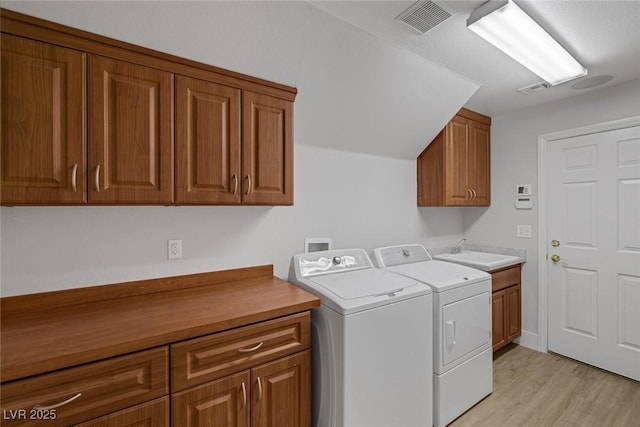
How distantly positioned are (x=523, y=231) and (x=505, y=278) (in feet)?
1.94

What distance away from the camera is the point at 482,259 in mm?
2963

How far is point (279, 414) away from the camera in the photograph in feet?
4.80

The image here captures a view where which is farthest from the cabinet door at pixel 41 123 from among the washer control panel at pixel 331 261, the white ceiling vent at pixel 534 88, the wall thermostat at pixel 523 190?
the wall thermostat at pixel 523 190

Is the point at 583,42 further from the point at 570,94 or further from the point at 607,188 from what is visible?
the point at 607,188

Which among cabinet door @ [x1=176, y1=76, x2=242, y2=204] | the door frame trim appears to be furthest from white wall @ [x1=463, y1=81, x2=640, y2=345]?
cabinet door @ [x1=176, y1=76, x2=242, y2=204]

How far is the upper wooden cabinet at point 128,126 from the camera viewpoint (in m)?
1.18

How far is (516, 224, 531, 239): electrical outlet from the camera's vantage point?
3.04m

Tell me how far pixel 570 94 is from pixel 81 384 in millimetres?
3903

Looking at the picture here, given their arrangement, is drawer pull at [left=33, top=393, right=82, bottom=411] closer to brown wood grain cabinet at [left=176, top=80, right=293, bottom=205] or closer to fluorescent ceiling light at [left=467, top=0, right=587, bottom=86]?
brown wood grain cabinet at [left=176, top=80, right=293, bottom=205]

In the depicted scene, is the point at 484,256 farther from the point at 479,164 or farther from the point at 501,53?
the point at 501,53

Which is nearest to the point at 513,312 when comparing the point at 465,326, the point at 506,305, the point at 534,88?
the point at 506,305

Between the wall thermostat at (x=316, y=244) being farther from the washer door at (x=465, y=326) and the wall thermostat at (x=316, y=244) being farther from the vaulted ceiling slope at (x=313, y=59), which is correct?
the washer door at (x=465, y=326)

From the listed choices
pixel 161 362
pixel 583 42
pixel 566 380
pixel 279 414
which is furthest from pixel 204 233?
pixel 566 380

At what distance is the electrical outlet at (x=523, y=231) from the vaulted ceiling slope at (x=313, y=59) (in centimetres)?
139
